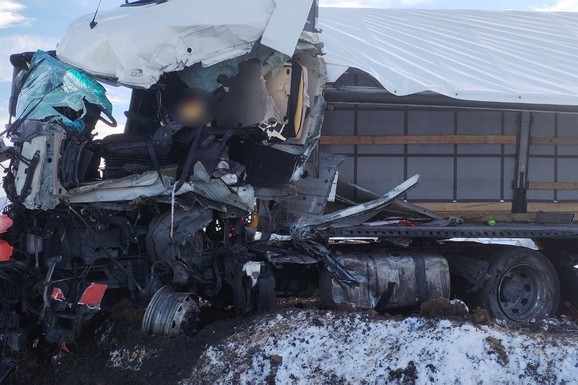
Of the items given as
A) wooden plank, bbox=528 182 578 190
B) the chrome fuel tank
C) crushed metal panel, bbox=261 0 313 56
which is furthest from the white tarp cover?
the chrome fuel tank

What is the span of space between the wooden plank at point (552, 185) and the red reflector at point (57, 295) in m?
5.13

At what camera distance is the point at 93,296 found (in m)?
5.05

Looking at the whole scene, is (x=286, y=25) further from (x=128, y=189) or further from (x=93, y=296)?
(x=93, y=296)

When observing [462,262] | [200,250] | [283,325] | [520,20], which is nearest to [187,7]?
[200,250]

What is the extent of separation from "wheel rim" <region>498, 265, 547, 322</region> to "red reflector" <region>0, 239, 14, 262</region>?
4965 mm

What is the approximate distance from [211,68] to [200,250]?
1658mm

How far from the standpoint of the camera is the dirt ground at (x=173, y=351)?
4.68 meters

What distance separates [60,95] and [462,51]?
15.1 feet

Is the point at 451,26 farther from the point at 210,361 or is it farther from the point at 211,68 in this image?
the point at 210,361

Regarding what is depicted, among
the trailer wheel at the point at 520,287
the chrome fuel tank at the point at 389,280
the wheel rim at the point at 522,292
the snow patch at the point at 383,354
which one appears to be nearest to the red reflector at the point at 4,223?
the snow patch at the point at 383,354

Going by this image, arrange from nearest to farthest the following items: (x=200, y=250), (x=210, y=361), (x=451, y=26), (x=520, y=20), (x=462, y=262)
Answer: (x=210, y=361) → (x=200, y=250) → (x=462, y=262) → (x=451, y=26) → (x=520, y=20)

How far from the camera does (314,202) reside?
611cm

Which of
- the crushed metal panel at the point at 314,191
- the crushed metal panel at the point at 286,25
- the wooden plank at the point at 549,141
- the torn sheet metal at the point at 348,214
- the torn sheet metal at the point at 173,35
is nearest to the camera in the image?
the torn sheet metal at the point at 173,35

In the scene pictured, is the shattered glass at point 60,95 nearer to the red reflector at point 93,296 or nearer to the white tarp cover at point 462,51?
the red reflector at point 93,296
